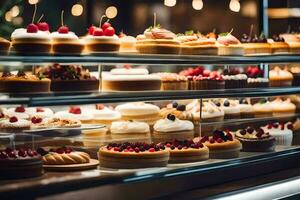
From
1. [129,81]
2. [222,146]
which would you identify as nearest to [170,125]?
[222,146]

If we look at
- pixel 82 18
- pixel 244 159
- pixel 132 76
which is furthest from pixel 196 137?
pixel 82 18

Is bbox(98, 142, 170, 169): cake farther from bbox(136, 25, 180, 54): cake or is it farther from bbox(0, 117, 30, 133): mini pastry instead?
bbox(136, 25, 180, 54): cake

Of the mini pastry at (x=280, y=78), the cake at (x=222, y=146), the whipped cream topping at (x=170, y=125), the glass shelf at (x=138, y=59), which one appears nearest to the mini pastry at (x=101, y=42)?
the glass shelf at (x=138, y=59)

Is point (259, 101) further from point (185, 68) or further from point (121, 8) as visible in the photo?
point (121, 8)

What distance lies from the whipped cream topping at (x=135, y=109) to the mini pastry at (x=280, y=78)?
2.19 m

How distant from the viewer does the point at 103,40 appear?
17.7 feet

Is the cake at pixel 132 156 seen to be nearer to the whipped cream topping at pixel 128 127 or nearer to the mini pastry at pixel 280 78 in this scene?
the whipped cream topping at pixel 128 127

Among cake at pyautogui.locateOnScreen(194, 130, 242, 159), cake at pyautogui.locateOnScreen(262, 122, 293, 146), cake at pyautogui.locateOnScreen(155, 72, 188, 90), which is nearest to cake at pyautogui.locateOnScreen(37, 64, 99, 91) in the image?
cake at pyautogui.locateOnScreen(155, 72, 188, 90)

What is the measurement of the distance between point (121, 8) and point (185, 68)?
1.16 metres

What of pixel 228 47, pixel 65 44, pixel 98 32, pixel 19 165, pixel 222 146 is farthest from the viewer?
pixel 228 47

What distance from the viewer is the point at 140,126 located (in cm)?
604

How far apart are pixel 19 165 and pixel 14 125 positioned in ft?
2.48

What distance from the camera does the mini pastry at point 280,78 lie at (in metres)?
8.06

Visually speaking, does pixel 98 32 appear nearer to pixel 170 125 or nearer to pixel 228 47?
pixel 170 125
